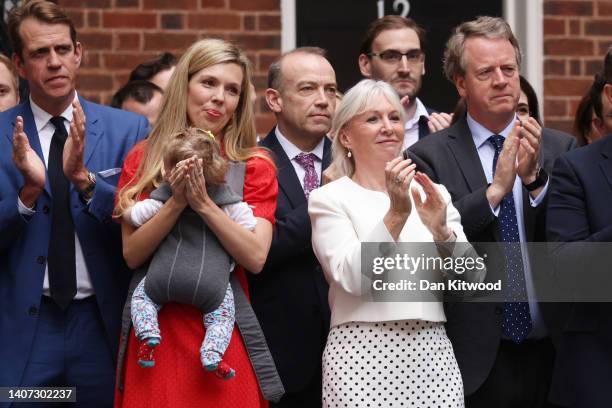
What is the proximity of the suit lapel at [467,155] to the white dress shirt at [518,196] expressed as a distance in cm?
4

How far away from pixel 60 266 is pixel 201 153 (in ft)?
2.61

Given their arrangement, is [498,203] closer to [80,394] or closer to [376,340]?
[376,340]

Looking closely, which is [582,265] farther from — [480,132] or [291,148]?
[291,148]

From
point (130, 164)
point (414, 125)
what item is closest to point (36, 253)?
point (130, 164)

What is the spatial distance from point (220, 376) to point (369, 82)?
1.33m

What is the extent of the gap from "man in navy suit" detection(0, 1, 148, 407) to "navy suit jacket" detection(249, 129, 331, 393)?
59cm

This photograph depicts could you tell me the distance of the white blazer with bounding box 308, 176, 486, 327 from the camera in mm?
4684

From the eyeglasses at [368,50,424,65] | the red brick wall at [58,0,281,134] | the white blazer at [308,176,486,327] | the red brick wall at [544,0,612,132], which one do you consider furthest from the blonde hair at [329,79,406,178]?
the red brick wall at [544,0,612,132]

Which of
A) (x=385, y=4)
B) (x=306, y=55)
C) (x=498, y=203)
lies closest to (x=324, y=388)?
(x=498, y=203)

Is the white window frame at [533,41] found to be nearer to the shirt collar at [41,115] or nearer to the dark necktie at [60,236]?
the shirt collar at [41,115]

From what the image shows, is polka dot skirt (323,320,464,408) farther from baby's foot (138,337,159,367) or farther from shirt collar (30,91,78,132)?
shirt collar (30,91,78,132)

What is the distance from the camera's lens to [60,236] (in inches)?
204

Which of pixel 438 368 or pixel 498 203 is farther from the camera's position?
pixel 498 203

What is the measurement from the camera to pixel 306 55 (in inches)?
234
